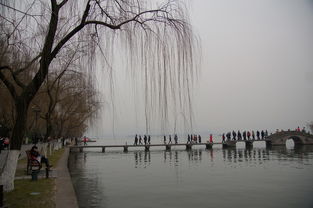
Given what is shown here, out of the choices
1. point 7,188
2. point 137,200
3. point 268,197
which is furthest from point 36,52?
point 268,197

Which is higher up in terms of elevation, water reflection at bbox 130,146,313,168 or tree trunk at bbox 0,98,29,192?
tree trunk at bbox 0,98,29,192

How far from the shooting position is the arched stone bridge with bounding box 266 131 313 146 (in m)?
39.8

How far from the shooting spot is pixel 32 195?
7383mm

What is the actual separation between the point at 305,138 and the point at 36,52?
139ft

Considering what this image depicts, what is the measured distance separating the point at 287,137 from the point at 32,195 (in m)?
40.5

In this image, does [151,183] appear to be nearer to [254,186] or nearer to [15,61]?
[254,186]

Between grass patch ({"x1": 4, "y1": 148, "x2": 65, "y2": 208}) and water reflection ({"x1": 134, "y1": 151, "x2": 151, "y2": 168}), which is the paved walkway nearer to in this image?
grass patch ({"x1": 4, "y1": 148, "x2": 65, "y2": 208})

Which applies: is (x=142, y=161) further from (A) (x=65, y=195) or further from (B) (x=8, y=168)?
(B) (x=8, y=168)

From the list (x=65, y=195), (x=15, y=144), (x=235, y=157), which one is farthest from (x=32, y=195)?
(x=235, y=157)

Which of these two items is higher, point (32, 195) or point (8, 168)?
point (8, 168)

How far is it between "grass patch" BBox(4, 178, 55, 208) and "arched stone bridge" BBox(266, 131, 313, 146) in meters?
37.5

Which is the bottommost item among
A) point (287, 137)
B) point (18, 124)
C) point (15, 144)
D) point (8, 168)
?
point (287, 137)

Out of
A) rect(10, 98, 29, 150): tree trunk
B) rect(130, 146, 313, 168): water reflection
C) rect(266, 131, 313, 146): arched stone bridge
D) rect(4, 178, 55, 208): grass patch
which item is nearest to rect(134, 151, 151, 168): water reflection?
rect(130, 146, 313, 168): water reflection

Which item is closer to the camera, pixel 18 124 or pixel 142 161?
pixel 18 124
